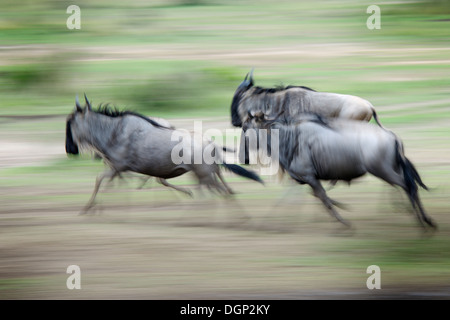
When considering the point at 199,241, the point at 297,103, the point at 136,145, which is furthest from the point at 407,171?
the point at 136,145

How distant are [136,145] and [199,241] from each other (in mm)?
1056

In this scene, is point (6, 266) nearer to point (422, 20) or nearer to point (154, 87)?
point (154, 87)

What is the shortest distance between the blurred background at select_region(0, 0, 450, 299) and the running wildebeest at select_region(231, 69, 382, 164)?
0.83 metres

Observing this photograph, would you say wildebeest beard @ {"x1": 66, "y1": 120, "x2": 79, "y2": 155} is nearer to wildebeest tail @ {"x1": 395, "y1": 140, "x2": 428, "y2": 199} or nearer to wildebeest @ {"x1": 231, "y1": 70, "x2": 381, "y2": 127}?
wildebeest @ {"x1": 231, "y1": 70, "x2": 381, "y2": 127}

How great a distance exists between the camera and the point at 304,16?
20.7 meters

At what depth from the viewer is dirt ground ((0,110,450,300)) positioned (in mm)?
5730

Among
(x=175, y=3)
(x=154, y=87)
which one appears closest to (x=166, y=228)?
(x=154, y=87)

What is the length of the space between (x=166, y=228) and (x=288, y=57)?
10.5 m

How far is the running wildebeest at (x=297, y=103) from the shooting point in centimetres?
800

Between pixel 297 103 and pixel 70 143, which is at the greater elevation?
pixel 297 103

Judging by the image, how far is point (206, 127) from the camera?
39.4ft

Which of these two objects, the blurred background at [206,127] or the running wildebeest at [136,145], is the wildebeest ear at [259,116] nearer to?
the running wildebeest at [136,145]

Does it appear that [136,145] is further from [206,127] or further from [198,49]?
[198,49]

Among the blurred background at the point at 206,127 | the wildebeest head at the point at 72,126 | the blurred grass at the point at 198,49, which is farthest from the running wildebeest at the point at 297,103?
the blurred grass at the point at 198,49
